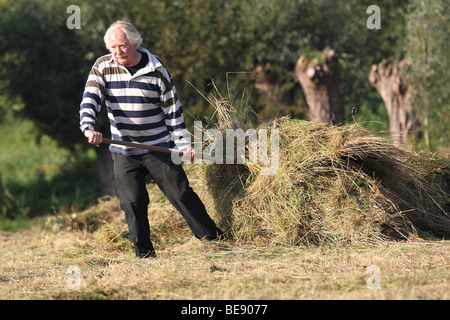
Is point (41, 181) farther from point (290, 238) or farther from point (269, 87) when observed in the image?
point (290, 238)

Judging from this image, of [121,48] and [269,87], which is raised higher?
[121,48]

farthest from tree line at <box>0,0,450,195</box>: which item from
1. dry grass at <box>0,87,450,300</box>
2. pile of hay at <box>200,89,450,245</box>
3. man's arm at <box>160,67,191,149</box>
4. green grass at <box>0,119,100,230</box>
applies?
man's arm at <box>160,67,191,149</box>

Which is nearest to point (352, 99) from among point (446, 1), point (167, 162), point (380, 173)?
point (446, 1)

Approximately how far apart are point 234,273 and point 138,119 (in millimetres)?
1578

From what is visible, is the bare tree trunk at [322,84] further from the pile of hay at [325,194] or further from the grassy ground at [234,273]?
the grassy ground at [234,273]

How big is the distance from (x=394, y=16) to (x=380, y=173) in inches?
402

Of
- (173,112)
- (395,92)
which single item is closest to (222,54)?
(395,92)

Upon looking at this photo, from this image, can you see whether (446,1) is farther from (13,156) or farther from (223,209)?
(13,156)

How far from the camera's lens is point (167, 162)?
4824mm

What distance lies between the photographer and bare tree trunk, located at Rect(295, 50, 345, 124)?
9.55m

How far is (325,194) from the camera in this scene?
5016 millimetres

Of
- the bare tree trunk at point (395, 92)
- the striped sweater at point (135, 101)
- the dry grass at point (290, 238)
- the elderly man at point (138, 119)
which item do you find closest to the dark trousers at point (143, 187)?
the elderly man at point (138, 119)
